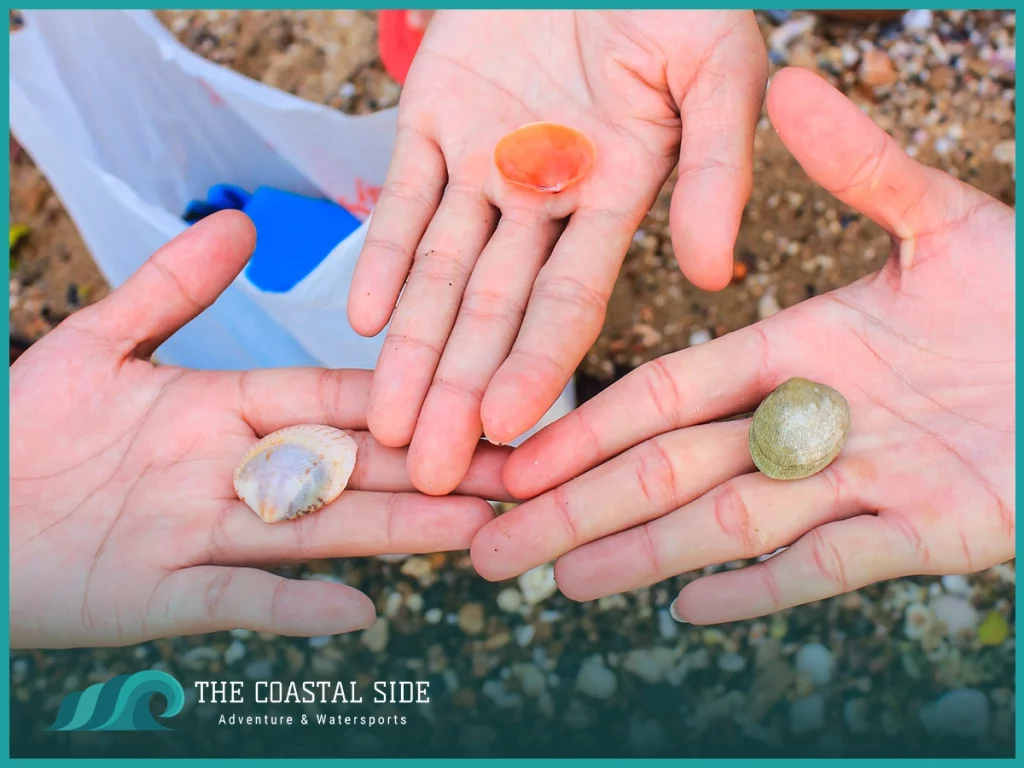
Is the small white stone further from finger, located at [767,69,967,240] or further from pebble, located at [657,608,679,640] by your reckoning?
finger, located at [767,69,967,240]

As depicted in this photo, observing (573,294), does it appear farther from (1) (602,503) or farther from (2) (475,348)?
(1) (602,503)

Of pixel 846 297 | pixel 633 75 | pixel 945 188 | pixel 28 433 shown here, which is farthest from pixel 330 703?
pixel 945 188

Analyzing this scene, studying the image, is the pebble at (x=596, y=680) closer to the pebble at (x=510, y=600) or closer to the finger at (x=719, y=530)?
the pebble at (x=510, y=600)

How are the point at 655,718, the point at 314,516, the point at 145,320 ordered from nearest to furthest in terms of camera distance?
1. the point at 314,516
2. the point at 145,320
3. the point at 655,718

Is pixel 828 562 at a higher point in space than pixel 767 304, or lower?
higher

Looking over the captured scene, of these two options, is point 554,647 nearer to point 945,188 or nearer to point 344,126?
point 945,188

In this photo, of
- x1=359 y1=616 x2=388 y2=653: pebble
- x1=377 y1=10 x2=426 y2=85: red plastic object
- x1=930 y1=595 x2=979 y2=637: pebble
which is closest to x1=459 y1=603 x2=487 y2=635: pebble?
x1=359 y1=616 x2=388 y2=653: pebble

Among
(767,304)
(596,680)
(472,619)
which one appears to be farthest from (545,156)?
(596,680)

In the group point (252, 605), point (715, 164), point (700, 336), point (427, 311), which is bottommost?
point (700, 336)
